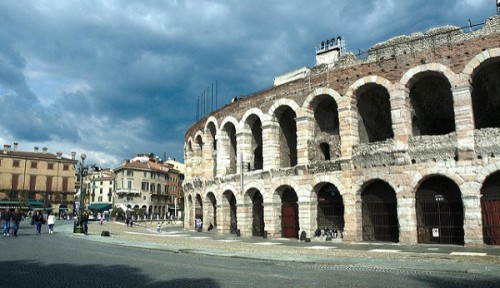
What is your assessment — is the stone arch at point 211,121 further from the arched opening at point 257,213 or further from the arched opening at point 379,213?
the arched opening at point 379,213

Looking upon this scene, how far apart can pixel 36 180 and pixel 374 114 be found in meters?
69.3

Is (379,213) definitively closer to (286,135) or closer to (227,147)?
(286,135)

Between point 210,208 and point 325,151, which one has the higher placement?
point 325,151

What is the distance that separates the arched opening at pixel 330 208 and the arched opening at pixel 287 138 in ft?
13.0

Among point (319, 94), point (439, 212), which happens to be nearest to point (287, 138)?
point (319, 94)

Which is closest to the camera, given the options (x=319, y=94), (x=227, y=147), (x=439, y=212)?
(x=439, y=212)

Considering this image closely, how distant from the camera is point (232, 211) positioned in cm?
3316

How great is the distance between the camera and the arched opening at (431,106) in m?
23.3

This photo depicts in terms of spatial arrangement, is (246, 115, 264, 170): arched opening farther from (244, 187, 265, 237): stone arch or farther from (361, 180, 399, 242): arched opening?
(361, 180, 399, 242): arched opening

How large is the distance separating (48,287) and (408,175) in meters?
17.4

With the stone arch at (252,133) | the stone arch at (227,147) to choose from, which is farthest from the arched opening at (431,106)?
the stone arch at (227,147)

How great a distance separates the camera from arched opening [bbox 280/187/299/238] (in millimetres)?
26559

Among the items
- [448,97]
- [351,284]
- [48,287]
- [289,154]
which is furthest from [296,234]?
[48,287]

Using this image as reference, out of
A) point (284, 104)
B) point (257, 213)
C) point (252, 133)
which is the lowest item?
point (257, 213)
